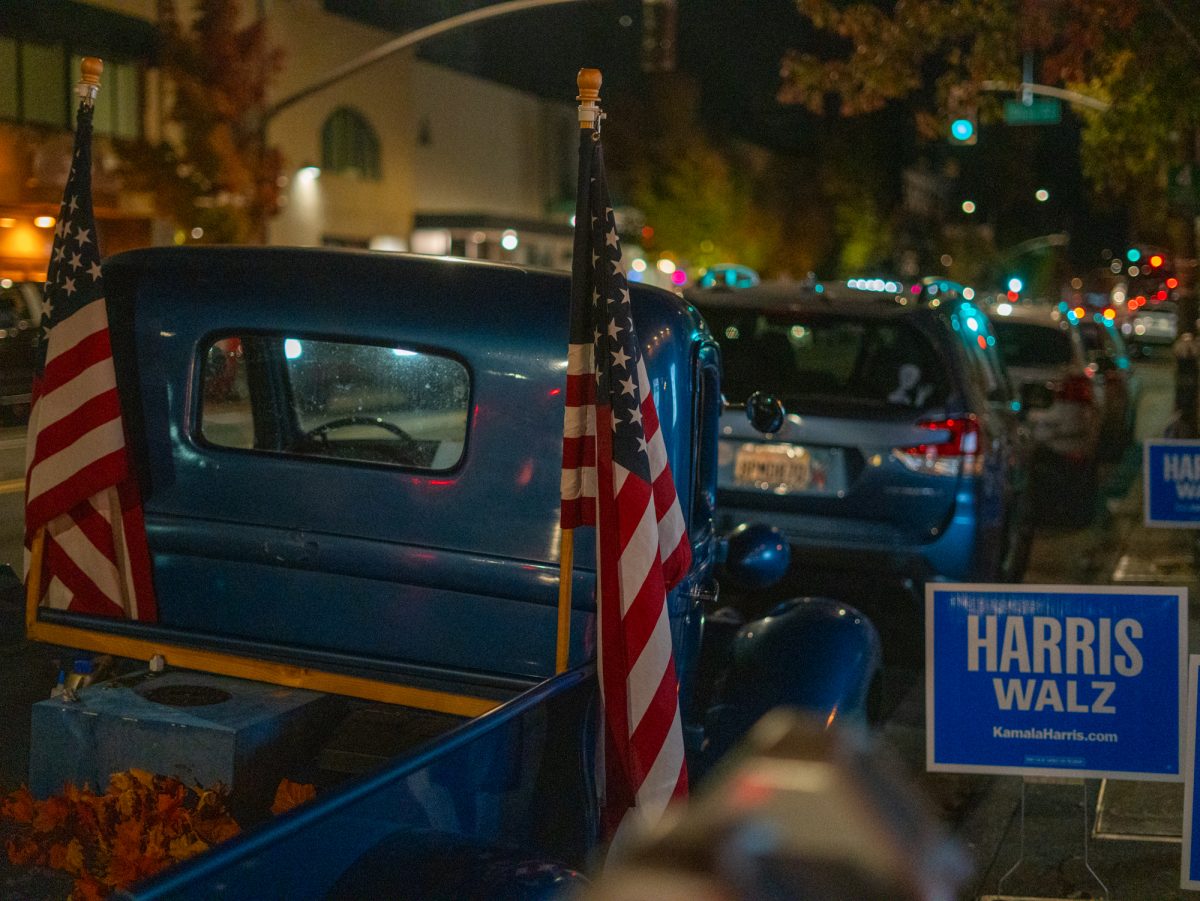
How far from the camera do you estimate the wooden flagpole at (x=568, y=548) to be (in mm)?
3803

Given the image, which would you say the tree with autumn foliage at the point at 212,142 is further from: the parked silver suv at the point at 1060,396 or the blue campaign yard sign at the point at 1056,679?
the blue campaign yard sign at the point at 1056,679

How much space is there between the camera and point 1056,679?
15.7ft

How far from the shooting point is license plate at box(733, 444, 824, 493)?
8.02m

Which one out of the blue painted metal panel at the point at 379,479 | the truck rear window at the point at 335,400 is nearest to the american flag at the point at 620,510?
the blue painted metal panel at the point at 379,479

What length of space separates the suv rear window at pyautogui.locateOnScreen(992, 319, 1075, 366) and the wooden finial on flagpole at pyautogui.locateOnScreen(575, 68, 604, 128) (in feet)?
34.1

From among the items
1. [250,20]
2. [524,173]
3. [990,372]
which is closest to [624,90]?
[524,173]

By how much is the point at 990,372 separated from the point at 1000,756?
4.10 meters

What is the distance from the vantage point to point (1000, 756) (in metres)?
4.87

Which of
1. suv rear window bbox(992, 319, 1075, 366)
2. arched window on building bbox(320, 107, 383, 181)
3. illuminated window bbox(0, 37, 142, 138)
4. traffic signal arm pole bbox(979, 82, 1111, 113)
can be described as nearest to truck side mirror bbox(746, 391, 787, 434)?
traffic signal arm pole bbox(979, 82, 1111, 113)

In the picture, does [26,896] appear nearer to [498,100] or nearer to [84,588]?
[84,588]

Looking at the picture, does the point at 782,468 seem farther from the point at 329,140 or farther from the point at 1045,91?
the point at 329,140

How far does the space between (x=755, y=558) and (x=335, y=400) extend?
140cm

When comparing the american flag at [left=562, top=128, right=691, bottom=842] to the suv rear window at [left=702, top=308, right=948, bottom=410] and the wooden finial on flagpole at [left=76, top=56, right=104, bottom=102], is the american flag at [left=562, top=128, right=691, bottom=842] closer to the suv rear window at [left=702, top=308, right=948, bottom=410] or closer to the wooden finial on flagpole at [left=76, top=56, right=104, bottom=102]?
the wooden finial on flagpole at [left=76, top=56, right=104, bottom=102]

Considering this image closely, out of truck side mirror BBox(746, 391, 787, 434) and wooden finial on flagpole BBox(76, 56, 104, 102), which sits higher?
wooden finial on flagpole BBox(76, 56, 104, 102)
